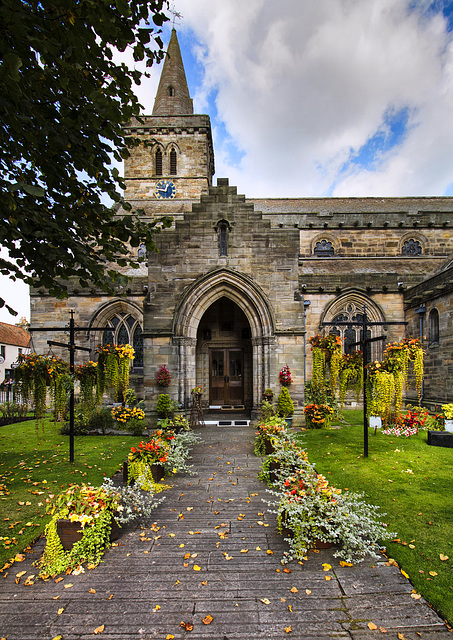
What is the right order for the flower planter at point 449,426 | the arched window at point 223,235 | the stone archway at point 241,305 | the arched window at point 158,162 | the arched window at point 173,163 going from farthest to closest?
the arched window at point 158,162
the arched window at point 173,163
the arched window at point 223,235
the stone archway at point 241,305
the flower planter at point 449,426

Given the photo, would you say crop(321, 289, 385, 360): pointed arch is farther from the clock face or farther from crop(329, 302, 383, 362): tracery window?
the clock face

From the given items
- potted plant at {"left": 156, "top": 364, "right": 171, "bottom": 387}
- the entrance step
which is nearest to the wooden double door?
the entrance step

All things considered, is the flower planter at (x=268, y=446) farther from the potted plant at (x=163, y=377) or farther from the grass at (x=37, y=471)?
the potted plant at (x=163, y=377)

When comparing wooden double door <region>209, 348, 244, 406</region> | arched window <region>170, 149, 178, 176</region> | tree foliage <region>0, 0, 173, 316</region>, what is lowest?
wooden double door <region>209, 348, 244, 406</region>

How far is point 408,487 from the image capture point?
645 cm

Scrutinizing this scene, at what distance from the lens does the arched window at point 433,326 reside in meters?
14.5

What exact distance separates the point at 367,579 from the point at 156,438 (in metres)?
4.91

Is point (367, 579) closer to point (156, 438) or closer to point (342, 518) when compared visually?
point (342, 518)

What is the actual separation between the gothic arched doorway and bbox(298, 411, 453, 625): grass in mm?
5311

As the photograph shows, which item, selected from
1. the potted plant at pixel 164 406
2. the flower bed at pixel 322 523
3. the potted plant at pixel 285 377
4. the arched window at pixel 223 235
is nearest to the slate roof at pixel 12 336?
the potted plant at pixel 164 406

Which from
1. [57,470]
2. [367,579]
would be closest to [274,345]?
[57,470]

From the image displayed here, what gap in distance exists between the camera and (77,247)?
520 centimetres

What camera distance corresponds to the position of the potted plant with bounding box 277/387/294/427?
11.6 metres

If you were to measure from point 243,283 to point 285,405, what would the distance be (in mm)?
4629
